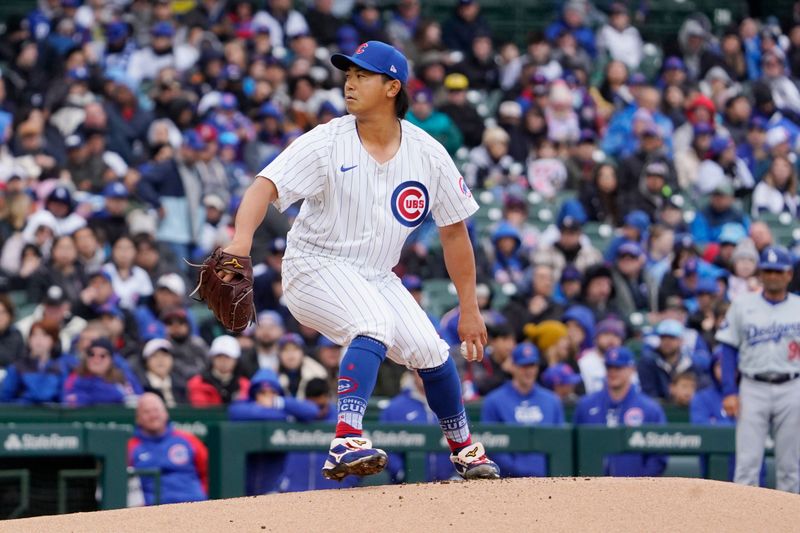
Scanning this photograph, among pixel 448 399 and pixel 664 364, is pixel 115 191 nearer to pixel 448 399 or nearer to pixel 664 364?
pixel 664 364

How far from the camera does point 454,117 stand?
48.5 ft

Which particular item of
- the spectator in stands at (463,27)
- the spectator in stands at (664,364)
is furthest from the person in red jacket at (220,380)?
the spectator in stands at (463,27)

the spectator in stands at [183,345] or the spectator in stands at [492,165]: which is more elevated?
the spectator in stands at [492,165]

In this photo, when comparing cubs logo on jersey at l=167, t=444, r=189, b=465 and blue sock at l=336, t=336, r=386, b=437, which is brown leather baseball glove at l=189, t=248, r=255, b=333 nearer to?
blue sock at l=336, t=336, r=386, b=437

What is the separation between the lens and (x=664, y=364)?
1130 cm

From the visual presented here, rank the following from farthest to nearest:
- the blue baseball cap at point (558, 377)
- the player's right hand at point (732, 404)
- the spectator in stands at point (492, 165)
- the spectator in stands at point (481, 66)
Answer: the spectator in stands at point (481, 66) < the spectator in stands at point (492, 165) < the blue baseball cap at point (558, 377) < the player's right hand at point (732, 404)

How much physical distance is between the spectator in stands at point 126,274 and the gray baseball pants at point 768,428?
14.9 ft

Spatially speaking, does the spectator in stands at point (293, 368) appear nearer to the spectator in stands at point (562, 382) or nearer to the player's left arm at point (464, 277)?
the spectator in stands at point (562, 382)

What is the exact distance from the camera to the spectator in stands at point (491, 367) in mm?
10695

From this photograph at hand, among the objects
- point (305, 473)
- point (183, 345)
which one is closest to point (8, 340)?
point (183, 345)

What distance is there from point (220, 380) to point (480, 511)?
5008mm

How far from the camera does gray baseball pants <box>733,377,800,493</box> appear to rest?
891cm

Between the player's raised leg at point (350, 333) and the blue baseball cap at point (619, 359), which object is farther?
the blue baseball cap at point (619, 359)

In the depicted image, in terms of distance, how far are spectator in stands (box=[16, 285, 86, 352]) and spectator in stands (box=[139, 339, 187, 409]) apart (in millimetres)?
571
